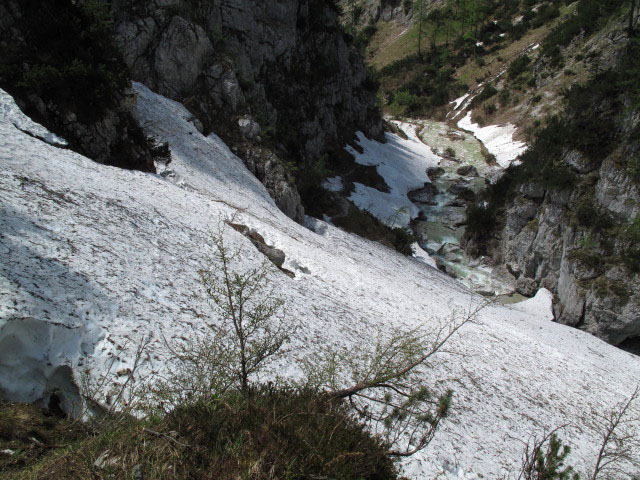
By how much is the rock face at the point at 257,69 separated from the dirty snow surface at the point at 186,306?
875 cm

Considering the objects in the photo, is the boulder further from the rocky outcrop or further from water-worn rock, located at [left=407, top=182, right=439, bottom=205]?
water-worn rock, located at [left=407, top=182, right=439, bottom=205]

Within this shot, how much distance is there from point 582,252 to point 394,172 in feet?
77.1

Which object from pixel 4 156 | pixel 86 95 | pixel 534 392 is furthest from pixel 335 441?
pixel 86 95

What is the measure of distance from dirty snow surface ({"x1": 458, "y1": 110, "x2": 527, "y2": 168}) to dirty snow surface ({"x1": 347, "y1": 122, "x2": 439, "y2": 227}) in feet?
25.2

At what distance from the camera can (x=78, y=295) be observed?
216 inches

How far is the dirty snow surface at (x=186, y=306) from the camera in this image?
4.95 m

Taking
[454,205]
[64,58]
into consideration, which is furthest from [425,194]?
[64,58]

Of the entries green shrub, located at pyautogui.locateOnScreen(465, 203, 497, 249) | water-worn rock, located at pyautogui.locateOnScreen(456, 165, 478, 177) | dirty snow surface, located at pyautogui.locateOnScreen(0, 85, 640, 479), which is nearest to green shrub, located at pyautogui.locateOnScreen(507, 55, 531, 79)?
water-worn rock, located at pyautogui.locateOnScreen(456, 165, 478, 177)

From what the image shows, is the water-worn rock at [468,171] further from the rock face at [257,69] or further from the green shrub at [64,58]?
the green shrub at [64,58]

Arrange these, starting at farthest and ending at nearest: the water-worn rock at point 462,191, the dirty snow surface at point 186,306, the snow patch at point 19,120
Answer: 1. the water-worn rock at point 462,191
2. the snow patch at point 19,120
3. the dirty snow surface at point 186,306

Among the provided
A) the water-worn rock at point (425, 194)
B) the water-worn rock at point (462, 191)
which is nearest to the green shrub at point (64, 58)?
the water-worn rock at point (425, 194)

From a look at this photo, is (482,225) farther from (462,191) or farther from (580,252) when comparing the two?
(462,191)

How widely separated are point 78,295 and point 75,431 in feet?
7.82

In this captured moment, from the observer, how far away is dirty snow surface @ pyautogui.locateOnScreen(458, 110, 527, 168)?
44.2m
